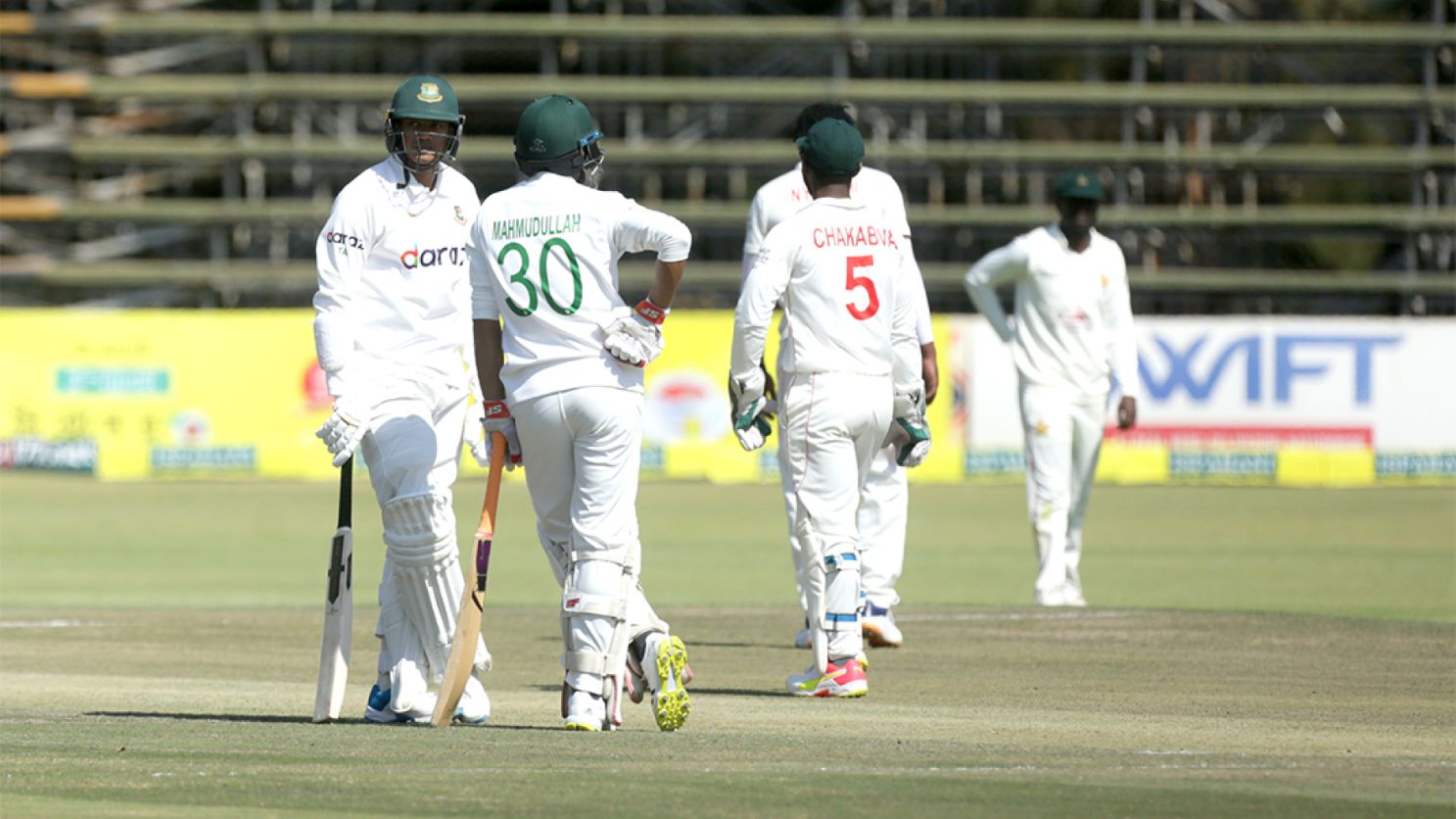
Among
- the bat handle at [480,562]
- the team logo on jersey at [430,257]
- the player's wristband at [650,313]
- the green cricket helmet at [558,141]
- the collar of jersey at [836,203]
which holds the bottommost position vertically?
the bat handle at [480,562]

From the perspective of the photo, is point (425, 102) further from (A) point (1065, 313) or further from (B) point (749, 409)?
(A) point (1065, 313)

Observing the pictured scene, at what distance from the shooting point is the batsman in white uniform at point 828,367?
9820 millimetres

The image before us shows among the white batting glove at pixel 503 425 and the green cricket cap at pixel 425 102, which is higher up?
the green cricket cap at pixel 425 102

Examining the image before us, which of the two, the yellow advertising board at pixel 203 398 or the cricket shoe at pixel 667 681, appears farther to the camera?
the yellow advertising board at pixel 203 398

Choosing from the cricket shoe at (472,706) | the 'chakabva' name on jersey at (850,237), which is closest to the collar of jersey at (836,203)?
the 'chakabva' name on jersey at (850,237)

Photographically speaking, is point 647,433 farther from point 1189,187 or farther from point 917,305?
point 917,305

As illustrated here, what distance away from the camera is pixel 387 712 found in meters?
9.00

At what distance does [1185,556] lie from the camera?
64.1 feet

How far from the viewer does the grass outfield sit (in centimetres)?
668

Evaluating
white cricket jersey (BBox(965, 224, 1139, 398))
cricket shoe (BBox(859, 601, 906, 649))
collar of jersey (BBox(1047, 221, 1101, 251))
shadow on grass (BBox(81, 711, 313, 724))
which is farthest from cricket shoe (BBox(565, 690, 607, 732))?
collar of jersey (BBox(1047, 221, 1101, 251))

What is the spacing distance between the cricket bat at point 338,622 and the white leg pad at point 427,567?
180mm

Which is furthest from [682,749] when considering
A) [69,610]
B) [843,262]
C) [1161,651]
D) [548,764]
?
[69,610]

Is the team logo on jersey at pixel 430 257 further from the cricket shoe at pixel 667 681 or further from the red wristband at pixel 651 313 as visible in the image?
the cricket shoe at pixel 667 681

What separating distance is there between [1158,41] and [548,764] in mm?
36319
